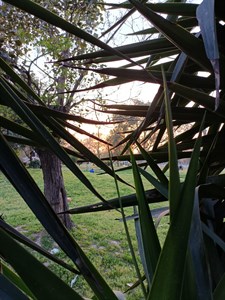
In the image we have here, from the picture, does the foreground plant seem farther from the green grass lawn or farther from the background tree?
the background tree

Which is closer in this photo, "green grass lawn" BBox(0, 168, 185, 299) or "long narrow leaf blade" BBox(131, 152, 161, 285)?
"long narrow leaf blade" BBox(131, 152, 161, 285)

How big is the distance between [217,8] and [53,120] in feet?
0.86

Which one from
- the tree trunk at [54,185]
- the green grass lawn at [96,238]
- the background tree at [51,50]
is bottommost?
the green grass lawn at [96,238]

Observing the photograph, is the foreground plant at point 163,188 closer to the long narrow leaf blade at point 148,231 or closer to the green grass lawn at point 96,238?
the long narrow leaf blade at point 148,231

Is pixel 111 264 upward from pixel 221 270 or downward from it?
downward

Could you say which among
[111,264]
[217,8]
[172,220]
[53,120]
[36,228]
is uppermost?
[217,8]

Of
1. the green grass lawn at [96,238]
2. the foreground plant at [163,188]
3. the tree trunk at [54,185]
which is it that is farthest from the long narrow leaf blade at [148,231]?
the tree trunk at [54,185]

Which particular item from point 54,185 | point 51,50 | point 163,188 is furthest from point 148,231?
point 54,185

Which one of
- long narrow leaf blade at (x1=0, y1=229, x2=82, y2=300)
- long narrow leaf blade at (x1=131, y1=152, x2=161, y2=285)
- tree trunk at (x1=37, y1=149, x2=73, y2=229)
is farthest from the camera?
tree trunk at (x1=37, y1=149, x2=73, y2=229)

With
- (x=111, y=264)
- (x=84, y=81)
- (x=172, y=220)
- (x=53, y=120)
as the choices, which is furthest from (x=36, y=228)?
(x=172, y=220)

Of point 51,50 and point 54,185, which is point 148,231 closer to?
point 51,50

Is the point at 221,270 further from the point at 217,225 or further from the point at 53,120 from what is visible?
the point at 53,120

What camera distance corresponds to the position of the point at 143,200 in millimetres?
288

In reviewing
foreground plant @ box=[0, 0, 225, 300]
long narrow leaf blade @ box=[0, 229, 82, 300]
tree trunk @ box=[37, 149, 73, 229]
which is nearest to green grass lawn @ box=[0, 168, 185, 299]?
tree trunk @ box=[37, 149, 73, 229]
